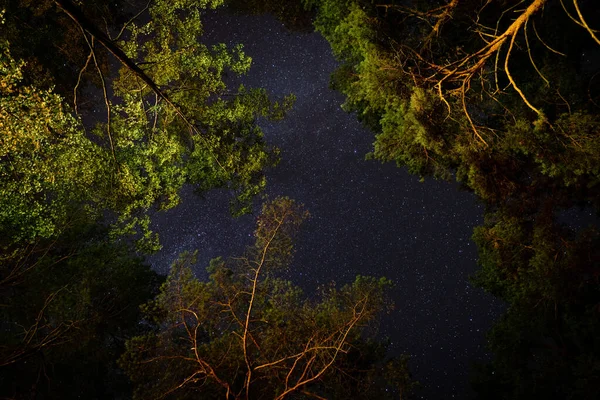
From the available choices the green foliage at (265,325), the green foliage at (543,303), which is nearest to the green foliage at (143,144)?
the green foliage at (265,325)

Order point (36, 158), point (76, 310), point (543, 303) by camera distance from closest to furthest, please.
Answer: point (36, 158), point (543, 303), point (76, 310)

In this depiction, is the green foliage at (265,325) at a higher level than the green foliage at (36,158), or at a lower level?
lower

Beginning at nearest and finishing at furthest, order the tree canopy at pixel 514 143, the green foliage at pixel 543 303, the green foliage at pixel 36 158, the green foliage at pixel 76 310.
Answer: the green foliage at pixel 36 158
the tree canopy at pixel 514 143
the green foliage at pixel 543 303
the green foliage at pixel 76 310

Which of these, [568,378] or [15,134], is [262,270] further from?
[568,378]

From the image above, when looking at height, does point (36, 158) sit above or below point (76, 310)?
above

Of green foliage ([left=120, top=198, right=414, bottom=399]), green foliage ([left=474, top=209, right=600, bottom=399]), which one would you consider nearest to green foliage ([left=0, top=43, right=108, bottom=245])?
green foliage ([left=120, top=198, right=414, bottom=399])

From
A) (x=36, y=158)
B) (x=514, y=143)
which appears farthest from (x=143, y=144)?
(x=514, y=143)

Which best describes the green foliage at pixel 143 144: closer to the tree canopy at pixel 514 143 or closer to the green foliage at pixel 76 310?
the green foliage at pixel 76 310

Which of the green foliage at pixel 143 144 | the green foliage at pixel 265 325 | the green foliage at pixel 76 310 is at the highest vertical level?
the green foliage at pixel 143 144

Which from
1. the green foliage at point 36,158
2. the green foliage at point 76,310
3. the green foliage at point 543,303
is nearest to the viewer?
the green foliage at point 36,158

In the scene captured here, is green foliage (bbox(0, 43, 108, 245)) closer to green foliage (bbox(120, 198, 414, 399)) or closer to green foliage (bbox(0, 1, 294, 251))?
green foliage (bbox(0, 1, 294, 251))

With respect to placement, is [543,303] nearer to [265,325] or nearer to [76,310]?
[265,325]
